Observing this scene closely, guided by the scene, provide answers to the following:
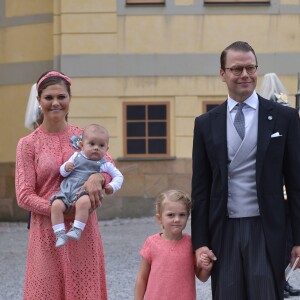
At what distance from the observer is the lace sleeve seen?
5234 millimetres

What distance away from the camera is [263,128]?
496cm

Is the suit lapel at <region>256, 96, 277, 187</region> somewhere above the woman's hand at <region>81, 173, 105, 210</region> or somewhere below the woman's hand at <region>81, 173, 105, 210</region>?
above

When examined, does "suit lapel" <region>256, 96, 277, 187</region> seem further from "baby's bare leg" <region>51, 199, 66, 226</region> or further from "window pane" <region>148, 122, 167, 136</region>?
"window pane" <region>148, 122, 167, 136</region>

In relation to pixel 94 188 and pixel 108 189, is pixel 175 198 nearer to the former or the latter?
pixel 108 189

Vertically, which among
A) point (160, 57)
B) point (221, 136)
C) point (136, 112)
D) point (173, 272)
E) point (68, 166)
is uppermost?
point (160, 57)

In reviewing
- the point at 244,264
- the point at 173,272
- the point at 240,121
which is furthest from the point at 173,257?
the point at 240,121

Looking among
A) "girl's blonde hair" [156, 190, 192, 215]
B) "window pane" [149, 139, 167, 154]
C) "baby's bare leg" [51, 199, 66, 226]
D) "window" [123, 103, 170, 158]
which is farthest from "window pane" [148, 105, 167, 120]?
"baby's bare leg" [51, 199, 66, 226]

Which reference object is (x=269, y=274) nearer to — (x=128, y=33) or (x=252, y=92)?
(x=252, y=92)

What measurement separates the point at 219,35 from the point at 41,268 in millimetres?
11140

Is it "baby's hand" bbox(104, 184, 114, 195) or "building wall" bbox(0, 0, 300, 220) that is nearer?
"baby's hand" bbox(104, 184, 114, 195)

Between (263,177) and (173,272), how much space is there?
83 centimetres

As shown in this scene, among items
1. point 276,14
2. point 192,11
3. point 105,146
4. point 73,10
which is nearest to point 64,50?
point 73,10

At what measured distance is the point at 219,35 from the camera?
15977mm

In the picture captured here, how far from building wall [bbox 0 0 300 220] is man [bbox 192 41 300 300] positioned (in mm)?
10975
